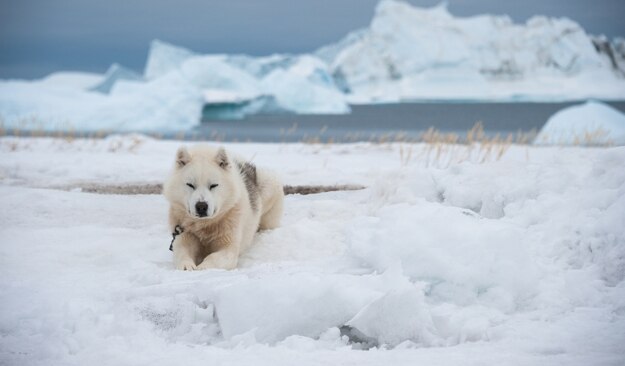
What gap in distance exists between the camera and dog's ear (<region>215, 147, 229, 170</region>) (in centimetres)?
473

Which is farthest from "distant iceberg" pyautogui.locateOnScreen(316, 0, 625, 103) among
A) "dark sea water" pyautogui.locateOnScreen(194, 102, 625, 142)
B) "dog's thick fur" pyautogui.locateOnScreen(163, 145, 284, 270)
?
"dog's thick fur" pyautogui.locateOnScreen(163, 145, 284, 270)

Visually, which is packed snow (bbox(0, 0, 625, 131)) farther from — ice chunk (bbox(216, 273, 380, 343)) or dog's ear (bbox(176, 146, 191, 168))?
ice chunk (bbox(216, 273, 380, 343))

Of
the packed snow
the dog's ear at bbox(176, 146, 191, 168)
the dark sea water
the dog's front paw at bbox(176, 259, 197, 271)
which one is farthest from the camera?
the packed snow

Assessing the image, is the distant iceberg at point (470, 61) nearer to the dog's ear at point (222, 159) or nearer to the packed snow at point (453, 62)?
the packed snow at point (453, 62)

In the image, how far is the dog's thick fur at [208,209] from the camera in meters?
4.45

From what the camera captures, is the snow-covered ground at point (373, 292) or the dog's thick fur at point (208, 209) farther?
the dog's thick fur at point (208, 209)

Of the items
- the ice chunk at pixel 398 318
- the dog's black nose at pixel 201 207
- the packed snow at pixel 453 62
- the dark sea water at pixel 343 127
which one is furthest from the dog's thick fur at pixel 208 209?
the packed snow at pixel 453 62

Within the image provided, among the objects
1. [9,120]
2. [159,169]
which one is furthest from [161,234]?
[9,120]

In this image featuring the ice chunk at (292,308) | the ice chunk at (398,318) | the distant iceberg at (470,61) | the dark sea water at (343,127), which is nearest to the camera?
the ice chunk at (398,318)

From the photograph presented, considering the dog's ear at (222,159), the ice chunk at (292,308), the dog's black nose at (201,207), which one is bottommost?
the ice chunk at (292,308)

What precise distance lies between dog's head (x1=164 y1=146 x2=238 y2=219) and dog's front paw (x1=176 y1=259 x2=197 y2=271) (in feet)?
1.02

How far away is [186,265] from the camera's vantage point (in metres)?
4.30

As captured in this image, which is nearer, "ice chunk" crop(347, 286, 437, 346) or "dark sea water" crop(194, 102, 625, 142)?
"ice chunk" crop(347, 286, 437, 346)

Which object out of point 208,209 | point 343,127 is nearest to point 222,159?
point 208,209
